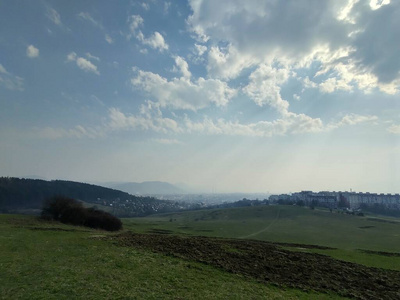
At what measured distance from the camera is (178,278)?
18.7 meters

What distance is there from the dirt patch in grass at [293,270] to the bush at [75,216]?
2782cm

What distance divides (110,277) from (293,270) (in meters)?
16.7

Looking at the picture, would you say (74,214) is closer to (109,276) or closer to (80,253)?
(80,253)

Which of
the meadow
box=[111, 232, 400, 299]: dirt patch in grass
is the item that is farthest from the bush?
box=[111, 232, 400, 299]: dirt patch in grass

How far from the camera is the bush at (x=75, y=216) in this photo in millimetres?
53400

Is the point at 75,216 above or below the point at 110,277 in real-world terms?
below

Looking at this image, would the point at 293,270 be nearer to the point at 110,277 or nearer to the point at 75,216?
the point at 110,277

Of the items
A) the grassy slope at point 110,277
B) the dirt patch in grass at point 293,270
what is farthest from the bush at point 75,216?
the grassy slope at point 110,277

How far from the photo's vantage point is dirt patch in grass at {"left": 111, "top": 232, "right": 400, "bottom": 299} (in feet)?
68.8

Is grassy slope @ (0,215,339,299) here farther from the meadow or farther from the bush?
the bush

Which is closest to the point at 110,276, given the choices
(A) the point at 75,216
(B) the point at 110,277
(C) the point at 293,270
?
(B) the point at 110,277

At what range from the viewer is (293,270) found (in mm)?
24562

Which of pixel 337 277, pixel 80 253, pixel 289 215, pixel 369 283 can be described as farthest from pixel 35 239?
pixel 289 215

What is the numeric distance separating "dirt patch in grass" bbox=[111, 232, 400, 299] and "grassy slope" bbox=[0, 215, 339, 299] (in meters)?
1.82
